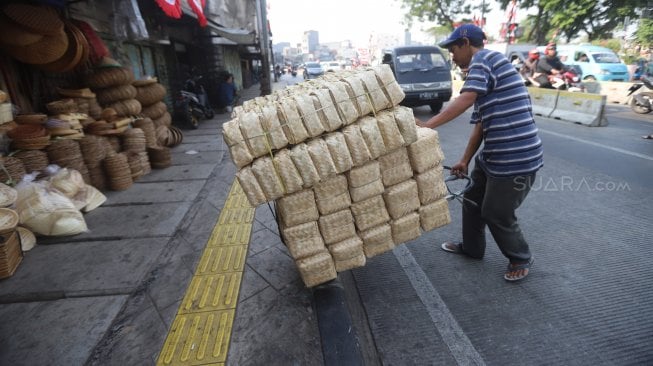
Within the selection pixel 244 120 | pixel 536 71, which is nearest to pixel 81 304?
pixel 244 120

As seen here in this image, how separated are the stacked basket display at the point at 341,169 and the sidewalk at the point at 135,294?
1.82 feet

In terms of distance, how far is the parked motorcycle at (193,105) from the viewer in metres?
10.0

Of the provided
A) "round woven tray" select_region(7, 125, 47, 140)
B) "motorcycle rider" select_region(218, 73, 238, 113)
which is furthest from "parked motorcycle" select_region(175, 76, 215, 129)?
"round woven tray" select_region(7, 125, 47, 140)

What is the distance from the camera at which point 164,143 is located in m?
7.60

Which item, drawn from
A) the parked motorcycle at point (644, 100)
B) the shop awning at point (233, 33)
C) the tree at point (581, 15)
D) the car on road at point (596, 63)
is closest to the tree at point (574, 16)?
the tree at point (581, 15)

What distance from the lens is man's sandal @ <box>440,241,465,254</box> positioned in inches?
133

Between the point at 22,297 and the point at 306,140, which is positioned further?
the point at 22,297

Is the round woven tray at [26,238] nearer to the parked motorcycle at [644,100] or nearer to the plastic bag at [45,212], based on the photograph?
the plastic bag at [45,212]

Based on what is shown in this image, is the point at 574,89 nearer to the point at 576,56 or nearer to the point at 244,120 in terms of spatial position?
the point at 576,56

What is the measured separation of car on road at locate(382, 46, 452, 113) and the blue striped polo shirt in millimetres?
7672

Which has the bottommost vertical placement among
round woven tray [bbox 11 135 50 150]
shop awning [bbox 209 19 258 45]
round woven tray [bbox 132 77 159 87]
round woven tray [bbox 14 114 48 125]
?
round woven tray [bbox 11 135 50 150]

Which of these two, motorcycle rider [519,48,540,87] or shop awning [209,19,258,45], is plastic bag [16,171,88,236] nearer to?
shop awning [209,19,258,45]

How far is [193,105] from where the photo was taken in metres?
10.6

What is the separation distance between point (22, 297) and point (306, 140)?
9.11 feet
